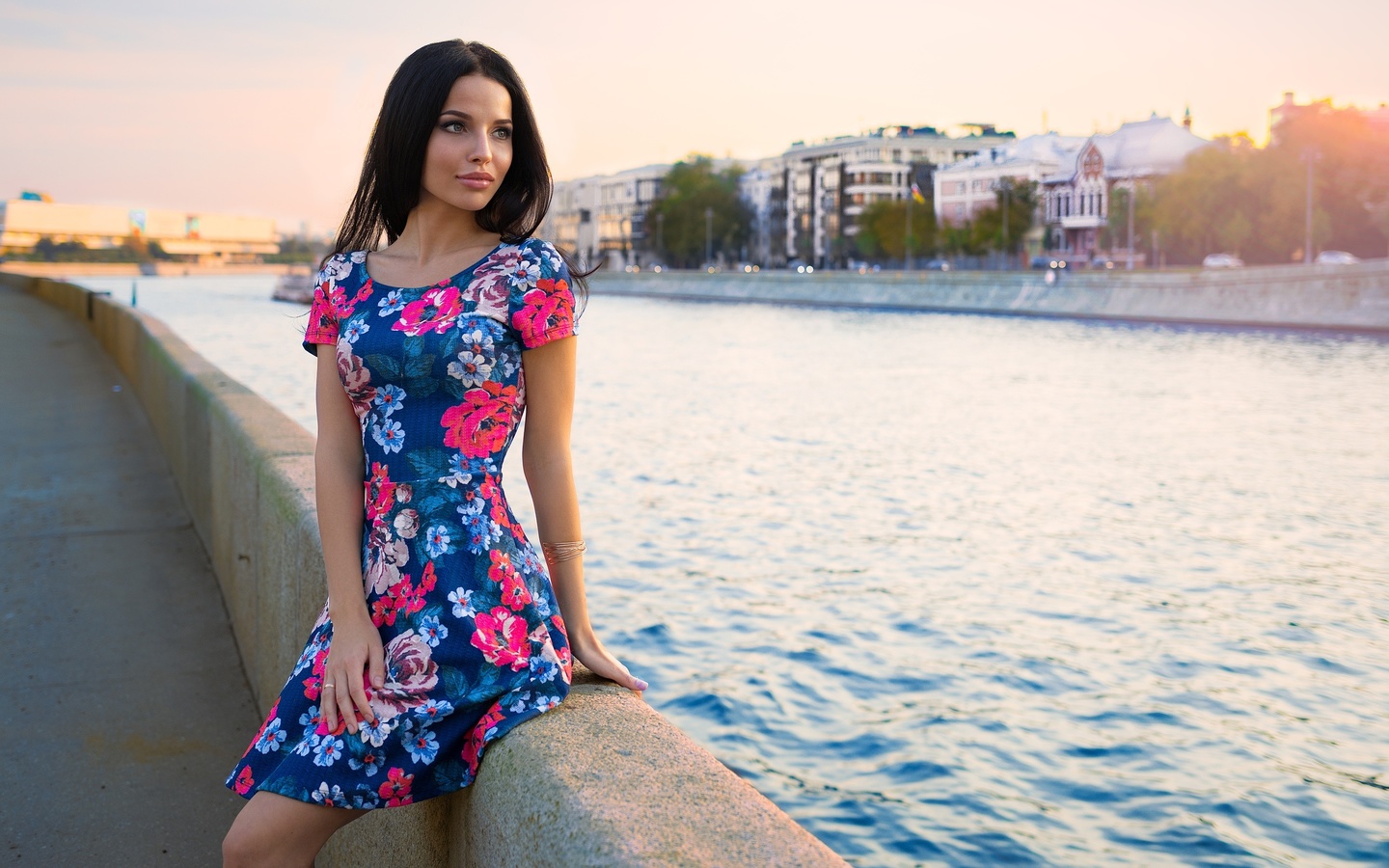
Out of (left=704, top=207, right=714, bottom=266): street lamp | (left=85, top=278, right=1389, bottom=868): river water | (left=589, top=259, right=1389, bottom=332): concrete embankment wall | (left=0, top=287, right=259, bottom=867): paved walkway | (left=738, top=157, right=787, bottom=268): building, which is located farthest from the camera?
(left=738, top=157, right=787, bottom=268): building

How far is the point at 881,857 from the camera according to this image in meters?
5.47

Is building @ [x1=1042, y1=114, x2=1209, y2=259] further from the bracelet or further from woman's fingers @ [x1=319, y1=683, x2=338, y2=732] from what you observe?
woman's fingers @ [x1=319, y1=683, x2=338, y2=732]

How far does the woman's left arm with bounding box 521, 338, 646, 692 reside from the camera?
7.11 feet

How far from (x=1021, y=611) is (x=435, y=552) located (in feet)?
25.4

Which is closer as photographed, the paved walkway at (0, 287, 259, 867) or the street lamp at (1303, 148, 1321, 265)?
the paved walkway at (0, 287, 259, 867)

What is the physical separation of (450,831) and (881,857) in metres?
3.73

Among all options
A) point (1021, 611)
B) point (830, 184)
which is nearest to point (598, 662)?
point (1021, 611)

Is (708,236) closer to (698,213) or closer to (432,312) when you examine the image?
(698,213)

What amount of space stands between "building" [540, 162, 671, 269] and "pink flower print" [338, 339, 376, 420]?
123674 millimetres

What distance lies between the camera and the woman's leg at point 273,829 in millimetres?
1861

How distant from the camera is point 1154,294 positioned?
1624 inches

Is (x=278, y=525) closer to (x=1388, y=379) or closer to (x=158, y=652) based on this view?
(x=158, y=652)

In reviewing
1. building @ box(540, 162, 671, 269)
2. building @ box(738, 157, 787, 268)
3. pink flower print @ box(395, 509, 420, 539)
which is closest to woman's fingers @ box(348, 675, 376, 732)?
pink flower print @ box(395, 509, 420, 539)

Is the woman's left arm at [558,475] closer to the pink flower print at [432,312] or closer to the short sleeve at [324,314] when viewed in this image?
the pink flower print at [432,312]
